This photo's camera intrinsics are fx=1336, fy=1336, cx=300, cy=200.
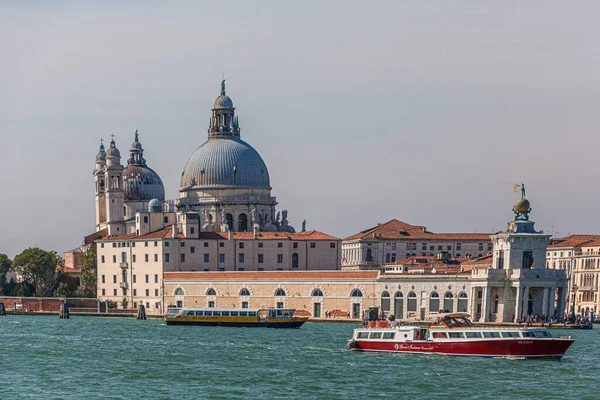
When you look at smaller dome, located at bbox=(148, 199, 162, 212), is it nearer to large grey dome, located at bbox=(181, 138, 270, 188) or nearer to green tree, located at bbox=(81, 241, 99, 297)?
large grey dome, located at bbox=(181, 138, 270, 188)

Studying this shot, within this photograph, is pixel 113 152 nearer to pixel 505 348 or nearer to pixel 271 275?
pixel 271 275

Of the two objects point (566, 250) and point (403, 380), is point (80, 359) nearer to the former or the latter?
point (403, 380)

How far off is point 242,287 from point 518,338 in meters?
44.1

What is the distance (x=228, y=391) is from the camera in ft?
156

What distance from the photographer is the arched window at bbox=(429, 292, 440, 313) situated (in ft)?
295

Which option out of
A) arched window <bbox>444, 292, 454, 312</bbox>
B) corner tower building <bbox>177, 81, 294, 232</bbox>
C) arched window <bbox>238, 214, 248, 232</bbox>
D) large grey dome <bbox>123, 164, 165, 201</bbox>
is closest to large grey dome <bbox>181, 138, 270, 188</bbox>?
corner tower building <bbox>177, 81, 294, 232</bbox>

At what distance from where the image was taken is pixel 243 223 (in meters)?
118

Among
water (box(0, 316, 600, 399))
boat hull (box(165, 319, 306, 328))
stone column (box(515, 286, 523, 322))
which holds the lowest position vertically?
water (box(0, 316, 600, 399))

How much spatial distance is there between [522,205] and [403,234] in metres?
43.0

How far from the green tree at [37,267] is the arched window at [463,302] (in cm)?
4635

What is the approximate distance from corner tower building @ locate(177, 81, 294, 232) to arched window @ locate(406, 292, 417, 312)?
27.8 m

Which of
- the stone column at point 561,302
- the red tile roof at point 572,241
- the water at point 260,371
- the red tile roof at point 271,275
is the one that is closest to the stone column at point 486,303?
the stone column at point 561,302

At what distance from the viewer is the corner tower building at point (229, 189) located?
11769cm

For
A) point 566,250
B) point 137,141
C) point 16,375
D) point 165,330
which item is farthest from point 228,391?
point 137,141
